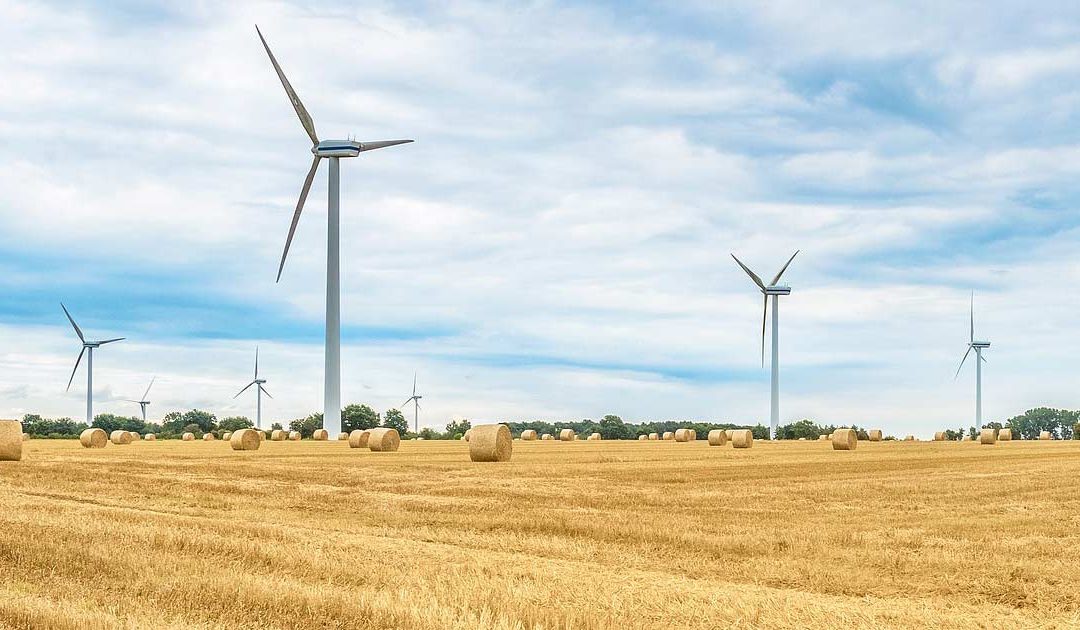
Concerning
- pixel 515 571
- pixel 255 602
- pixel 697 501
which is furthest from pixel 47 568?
pixel 697 501

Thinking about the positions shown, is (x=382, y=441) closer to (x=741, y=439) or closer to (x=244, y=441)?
(x=244, y=441)

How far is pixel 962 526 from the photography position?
18453mm

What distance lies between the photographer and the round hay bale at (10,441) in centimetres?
3897

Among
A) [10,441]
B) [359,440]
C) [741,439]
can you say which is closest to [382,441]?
[359,440]

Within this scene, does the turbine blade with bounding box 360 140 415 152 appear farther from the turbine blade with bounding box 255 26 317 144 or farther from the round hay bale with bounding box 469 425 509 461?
the round hay bale with bounding box 469 425 509 461

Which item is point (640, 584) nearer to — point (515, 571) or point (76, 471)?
point (515, 571)

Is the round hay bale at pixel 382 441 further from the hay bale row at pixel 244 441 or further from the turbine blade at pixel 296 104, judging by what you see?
the turbine blade at pixel 296 104

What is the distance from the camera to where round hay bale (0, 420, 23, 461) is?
1534 inches

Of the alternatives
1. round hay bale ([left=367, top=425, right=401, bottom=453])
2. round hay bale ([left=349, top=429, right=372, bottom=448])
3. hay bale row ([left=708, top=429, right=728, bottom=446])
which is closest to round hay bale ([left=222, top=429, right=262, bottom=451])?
round hay bale ([left=349, top=429, right=372, bottom=448])

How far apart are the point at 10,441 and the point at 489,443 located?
17.4 m

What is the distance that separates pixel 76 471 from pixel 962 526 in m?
24.1

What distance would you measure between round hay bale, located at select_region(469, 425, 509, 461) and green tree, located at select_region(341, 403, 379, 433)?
295 feet

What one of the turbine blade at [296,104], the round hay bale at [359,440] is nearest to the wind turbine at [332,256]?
the turbine blade at [296,104]

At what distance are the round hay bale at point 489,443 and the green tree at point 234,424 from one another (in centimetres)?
9332
